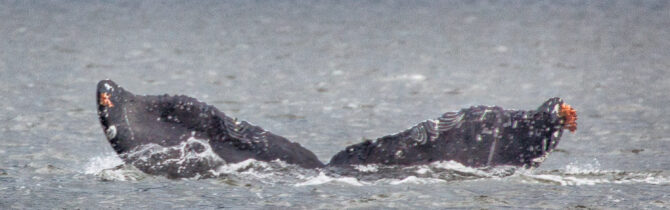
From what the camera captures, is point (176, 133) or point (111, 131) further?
point (176, 133)

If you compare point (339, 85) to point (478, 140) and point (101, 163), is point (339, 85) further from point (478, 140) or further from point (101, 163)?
point (478, 140)

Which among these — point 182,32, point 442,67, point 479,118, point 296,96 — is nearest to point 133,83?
point 296,96

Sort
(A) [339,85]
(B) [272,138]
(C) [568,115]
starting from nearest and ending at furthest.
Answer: (C) [568,115]
(B) [272,138]
(A) [339,85]

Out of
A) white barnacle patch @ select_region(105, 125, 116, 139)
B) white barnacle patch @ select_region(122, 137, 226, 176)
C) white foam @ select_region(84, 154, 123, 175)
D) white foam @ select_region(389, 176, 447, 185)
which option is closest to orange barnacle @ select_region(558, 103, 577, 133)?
white foam @ select_region(389, 176, 447, 185)

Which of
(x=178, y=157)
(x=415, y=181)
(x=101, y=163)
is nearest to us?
(x=415, y=181)

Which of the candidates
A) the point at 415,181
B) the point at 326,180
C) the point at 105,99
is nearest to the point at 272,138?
the point at 326,180

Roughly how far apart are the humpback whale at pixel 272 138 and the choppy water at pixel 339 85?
10cm

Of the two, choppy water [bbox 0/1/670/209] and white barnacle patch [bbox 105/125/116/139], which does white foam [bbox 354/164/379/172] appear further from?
white barnacle patch [bbox 105/125/116/139]

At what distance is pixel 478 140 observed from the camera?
723cm

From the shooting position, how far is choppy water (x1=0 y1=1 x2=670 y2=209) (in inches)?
280

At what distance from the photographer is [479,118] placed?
7227 mm

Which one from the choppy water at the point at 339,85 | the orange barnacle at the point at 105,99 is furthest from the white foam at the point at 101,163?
the orange barnacle at the point at 105,99

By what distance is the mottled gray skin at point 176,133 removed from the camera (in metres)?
7.29

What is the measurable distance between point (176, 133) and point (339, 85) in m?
5.60
